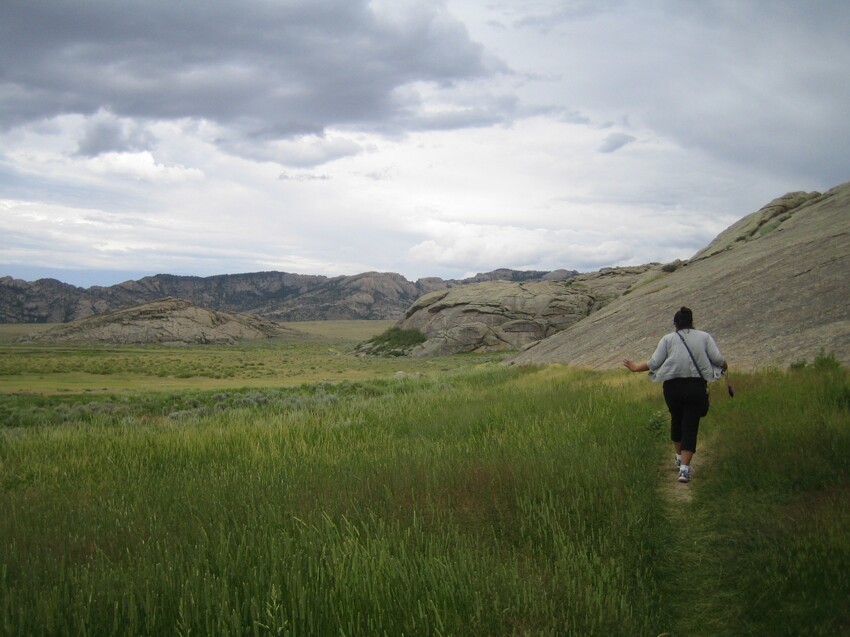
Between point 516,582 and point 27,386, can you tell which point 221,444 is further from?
point 27,386

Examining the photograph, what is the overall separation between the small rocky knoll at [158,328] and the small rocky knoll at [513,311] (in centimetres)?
6864

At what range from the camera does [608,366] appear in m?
19.7

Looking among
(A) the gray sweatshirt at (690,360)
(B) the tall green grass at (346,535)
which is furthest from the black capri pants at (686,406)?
(B) the tall green grass at (346,535)

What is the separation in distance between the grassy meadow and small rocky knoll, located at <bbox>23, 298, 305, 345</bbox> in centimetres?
11426

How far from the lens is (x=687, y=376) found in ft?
23.9

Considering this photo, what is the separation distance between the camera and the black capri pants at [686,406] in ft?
23.2

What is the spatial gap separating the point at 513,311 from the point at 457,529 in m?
56.6

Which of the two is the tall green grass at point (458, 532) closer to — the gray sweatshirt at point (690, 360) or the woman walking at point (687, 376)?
the woman walking at point (687, 376)

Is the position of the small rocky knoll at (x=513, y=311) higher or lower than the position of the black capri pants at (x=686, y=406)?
higher

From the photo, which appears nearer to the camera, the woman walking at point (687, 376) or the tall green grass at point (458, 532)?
the tall green grass at point (458, 532)

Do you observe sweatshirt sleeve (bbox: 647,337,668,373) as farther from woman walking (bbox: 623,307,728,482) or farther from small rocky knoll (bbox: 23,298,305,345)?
small rocky knoll (bbox: 23,298,305,345)

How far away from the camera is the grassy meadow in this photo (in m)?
3.80

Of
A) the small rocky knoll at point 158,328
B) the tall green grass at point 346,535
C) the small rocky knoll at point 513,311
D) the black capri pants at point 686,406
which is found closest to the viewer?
the tall green grass at point 346,535

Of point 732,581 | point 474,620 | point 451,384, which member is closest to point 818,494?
point 732,581
